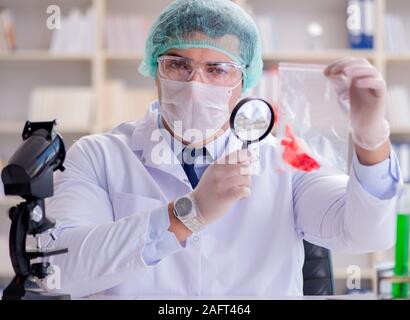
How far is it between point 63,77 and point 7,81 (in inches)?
11.2

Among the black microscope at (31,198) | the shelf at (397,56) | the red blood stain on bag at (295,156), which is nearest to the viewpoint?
the black microscope at (31,198)

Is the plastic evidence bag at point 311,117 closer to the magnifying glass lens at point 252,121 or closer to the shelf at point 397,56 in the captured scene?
the magnifying glass lens at point 252,121

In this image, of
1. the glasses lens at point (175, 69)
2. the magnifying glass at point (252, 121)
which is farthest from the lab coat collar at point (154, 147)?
the magnifying glass at point (252, 121)

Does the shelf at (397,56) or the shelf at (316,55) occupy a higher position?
the shelf at (316,55)

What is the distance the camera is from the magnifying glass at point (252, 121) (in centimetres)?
129

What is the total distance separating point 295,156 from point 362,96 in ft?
0.83

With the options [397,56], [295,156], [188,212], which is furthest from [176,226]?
[397,56]

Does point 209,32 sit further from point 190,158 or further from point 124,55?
point 124,55

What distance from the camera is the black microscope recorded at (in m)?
1.02

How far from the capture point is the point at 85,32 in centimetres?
353

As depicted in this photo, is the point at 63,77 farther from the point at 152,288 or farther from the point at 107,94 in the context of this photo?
the point at 152,288

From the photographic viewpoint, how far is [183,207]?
128 cm

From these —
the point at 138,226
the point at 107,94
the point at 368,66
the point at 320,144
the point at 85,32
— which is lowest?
the point at 138,226
